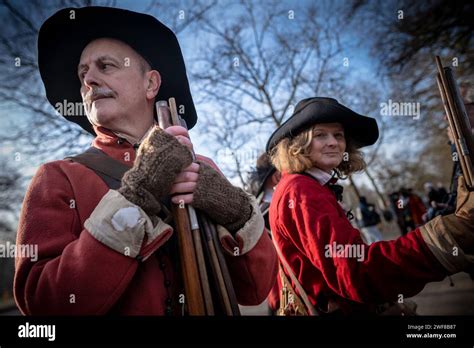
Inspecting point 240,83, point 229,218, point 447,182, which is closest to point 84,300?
point 229,218

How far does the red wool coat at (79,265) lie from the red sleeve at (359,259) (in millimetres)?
212

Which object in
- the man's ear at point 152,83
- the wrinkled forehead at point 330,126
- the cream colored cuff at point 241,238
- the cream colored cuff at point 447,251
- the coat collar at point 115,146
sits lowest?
the cream colored cuff at point 447,251

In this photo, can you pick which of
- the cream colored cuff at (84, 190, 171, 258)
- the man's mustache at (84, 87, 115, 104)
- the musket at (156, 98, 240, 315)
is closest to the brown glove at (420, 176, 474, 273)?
the musket at (156, 98, 240, 315)

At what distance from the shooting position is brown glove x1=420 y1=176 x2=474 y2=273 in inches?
48.8

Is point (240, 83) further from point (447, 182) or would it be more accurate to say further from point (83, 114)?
point (447, 182)

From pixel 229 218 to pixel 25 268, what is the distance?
610mm

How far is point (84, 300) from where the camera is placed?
108cm

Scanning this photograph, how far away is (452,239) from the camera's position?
4.08 feet

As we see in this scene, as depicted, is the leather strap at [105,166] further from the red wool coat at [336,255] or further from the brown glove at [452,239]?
the brown glove at [452,239]

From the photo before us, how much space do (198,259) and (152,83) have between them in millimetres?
707

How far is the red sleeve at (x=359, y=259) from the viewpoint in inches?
50.1

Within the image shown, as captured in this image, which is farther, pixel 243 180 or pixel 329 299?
pixel 243 180

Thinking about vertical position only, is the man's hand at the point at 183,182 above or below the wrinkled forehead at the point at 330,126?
below

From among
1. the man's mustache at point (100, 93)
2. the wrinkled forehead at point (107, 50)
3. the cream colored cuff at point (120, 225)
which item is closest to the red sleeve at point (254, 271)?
the cream colored cuff at point (120, 225)
